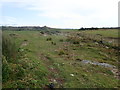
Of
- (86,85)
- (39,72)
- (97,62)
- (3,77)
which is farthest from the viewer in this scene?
(97,62)

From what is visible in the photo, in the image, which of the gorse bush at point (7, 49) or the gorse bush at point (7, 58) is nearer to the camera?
the gorse bush at point (7, 58)

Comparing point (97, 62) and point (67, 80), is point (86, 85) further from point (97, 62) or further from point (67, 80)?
point (97, 62)

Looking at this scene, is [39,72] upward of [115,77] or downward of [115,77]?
upward

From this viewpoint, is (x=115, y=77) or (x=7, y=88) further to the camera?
(x=115, y=77)

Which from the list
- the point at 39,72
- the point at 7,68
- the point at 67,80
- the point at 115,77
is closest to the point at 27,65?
the point at 39,72

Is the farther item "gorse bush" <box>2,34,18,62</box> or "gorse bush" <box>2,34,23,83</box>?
"gorse bush" <box>2,34,18,62</box>

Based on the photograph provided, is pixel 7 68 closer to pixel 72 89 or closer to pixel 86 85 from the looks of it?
pixel 72 89

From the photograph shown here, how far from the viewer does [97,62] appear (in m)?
19.0

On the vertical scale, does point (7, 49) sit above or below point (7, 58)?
above

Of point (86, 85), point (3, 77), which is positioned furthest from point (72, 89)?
point (3, 77)

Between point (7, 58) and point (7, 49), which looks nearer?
point (7, 58)

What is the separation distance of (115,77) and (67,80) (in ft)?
15.6

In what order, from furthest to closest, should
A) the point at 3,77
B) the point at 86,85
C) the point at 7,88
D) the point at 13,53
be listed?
1. the point at 13,53
2. the point at 86,85
3. the point at 3,77
4. the point at 7,88

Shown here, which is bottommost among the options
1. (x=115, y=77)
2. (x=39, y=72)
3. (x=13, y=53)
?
(x=115, y=77)
